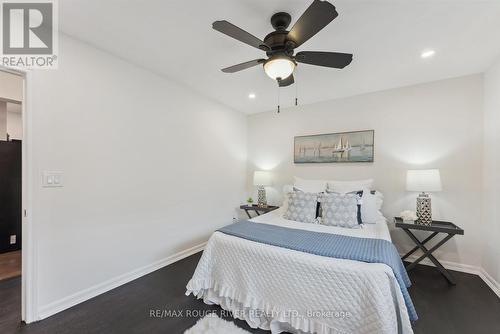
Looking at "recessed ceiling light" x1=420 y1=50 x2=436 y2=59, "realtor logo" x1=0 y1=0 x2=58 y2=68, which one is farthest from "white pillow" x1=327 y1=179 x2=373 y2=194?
"realtor logo" x1=0 y1=0 x2=58 y2=68

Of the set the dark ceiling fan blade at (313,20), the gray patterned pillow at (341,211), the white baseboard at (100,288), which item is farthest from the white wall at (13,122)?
the gray patterned pillow at (341,211)

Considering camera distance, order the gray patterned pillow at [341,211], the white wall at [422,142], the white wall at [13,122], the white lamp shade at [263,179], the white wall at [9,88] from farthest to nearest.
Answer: the white lamp shade at [263,179] → the white wall at [13,122] → the white wall at [9,88] → the white wall at [422,142] → the gray patterned pillow at [341,211]

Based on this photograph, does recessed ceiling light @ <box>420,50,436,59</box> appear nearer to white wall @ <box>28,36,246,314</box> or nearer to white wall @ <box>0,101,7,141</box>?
white wall @ <box>28,36,246,314</box>

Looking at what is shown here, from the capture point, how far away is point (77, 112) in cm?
208

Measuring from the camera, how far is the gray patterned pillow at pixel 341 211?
2516mm

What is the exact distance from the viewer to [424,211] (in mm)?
2619

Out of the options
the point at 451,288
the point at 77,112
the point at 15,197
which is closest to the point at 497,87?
the point at 451,288

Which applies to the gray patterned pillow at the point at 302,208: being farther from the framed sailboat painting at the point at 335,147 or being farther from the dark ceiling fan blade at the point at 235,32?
the dark ceiling fan blade at the point at 235,32

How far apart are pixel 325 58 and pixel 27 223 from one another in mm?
2871

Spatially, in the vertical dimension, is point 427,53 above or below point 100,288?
above

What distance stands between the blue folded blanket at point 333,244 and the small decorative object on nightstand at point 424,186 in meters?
0.98

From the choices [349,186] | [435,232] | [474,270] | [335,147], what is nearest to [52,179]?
[349,186]

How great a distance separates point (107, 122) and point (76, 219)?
1.04 metres

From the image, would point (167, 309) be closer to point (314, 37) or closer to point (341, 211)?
point (341, 211)
